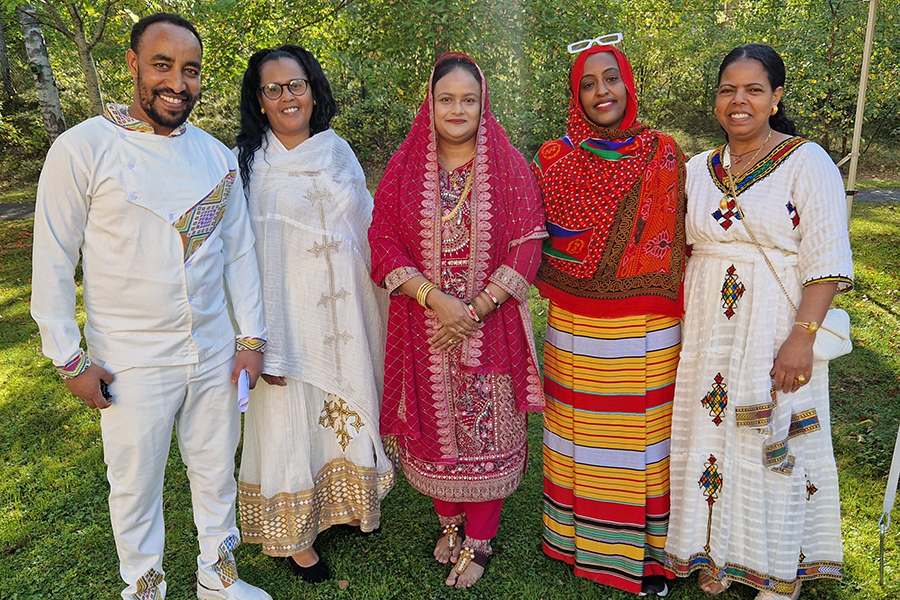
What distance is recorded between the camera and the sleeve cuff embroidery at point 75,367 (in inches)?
82.8

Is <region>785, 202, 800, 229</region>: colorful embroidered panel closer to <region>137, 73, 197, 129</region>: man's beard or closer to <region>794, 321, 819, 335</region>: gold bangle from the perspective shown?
<region>794, 321, 819, 335</region>: gold bangle

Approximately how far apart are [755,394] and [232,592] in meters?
2.27

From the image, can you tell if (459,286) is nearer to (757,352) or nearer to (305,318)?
(305,318)

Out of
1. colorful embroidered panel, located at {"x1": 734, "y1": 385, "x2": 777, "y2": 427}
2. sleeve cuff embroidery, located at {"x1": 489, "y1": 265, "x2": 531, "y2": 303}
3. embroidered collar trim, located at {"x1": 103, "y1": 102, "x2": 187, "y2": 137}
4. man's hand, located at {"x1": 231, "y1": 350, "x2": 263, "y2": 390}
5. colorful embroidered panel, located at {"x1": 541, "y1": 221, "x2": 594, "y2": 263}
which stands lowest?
colorful embroidered panel, located at {"x1": 734, "y1": 385, "x2": 777, "y2": 427}

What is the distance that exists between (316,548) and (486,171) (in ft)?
6.61

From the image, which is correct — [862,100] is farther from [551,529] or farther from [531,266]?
[551,529]

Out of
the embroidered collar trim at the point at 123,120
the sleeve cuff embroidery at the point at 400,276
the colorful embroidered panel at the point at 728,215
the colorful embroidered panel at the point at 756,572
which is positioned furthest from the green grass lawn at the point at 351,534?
the embroidered collar trim at the point at 123,120

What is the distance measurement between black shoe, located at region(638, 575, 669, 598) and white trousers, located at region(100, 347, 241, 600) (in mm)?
1778

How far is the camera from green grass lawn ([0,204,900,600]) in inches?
112

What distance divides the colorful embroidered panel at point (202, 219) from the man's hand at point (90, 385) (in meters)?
0.49

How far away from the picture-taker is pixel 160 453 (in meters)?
2.35

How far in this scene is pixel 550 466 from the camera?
288cm

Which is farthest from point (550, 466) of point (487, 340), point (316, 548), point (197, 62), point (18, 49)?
point (18, 49)

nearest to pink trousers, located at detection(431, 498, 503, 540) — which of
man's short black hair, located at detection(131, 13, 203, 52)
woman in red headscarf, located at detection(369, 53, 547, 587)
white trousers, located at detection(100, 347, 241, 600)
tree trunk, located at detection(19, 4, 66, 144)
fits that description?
woman in red headscarf, located at detection(369, 53, 547, 587)
